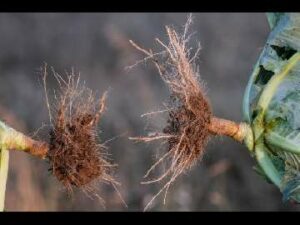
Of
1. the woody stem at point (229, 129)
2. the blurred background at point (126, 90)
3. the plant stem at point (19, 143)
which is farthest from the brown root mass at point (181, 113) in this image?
the blurred background at point (126, 90)

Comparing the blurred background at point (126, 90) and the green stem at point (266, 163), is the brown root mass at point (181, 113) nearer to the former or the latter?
the green stem at point (266, 163)

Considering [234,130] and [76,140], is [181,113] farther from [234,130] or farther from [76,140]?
[76,140]

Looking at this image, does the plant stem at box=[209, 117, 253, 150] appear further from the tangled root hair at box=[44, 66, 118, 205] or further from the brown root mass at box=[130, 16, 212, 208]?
the tangled root hair at box=[44, 66, 118, 205]

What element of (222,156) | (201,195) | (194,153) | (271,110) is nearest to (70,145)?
(194,153)

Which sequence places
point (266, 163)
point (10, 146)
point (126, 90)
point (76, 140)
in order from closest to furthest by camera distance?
point (10, 146)
point (76, 140)
point (266, 163)
point (126, 90)

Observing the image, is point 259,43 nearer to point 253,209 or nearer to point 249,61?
point 249,61

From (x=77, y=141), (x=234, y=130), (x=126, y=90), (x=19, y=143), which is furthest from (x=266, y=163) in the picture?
(x=126, y=90)
